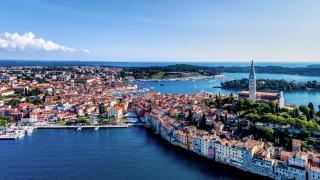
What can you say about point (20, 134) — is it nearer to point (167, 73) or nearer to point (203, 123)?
point (203, 123)

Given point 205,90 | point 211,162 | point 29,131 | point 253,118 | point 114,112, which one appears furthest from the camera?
point 205,90

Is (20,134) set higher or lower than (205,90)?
lower

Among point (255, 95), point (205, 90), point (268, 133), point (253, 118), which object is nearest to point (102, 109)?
point (255, 95)

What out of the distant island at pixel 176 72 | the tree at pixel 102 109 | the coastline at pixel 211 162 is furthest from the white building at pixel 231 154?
the distant island at pixel 176 72

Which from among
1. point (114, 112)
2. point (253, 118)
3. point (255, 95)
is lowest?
point (114, 112)

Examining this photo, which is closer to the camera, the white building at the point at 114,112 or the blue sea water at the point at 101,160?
the blue sea water at the point at 101,160

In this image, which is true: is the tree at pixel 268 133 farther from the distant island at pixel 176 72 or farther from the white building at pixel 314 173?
the distant island at pixel 176 72

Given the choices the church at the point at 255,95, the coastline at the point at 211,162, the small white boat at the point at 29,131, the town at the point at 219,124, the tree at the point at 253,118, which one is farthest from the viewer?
the church at the point at 255,95

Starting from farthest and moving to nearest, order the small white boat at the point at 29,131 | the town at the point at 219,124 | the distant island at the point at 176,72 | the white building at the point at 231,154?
1. the distant island at the point at 176,72
2. the small white boat at the point at 29,131
3. the white building at the point at 231,154
4. the town at the point at 219,124

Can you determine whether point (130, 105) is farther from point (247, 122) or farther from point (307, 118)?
point (307, 118)

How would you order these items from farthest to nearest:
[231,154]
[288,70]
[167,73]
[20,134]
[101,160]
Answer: [288,70] < [167,73] < [20,134] < [101,160] < [231,154]
